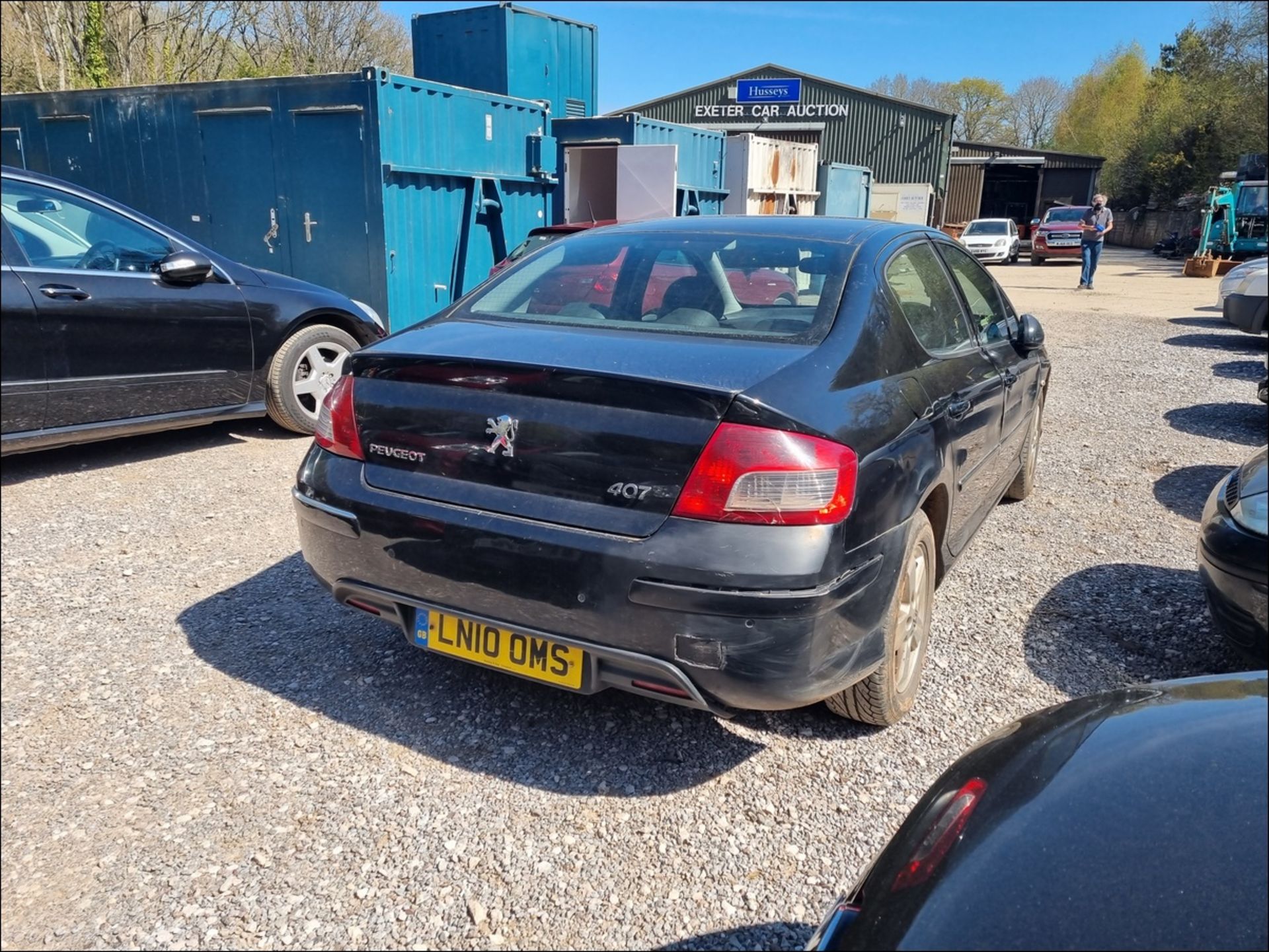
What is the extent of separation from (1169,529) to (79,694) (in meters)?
5.01

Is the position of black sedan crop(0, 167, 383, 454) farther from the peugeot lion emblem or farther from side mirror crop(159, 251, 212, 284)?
the peugeot lion emblem

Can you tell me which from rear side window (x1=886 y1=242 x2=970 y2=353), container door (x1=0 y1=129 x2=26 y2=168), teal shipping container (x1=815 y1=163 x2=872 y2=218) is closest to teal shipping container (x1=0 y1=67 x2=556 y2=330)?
container door (x1=0 y1=129 x2=26 y2=168)

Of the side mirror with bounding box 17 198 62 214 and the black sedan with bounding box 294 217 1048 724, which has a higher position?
the side mirror with bounding box 17 198 62 214

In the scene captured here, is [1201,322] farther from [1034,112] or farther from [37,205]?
[1034,112]

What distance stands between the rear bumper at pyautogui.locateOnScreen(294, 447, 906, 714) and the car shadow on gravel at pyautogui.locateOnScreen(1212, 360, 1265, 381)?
892 centimetres

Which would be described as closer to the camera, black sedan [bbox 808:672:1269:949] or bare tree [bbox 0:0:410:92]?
black sedan [bbox 808:672:1269:949]

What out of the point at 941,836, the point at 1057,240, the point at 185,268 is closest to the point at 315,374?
the point at 185,268

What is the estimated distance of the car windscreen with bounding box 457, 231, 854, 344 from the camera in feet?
9.25

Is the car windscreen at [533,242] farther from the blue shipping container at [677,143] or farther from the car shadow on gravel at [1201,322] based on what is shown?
the car shadow on gravel at [1201,322]

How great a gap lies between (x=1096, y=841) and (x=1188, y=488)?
5.01 m

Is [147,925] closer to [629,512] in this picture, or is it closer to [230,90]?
[629,512]

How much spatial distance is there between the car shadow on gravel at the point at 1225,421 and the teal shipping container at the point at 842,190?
10486 mm

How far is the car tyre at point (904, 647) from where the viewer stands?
8.84 ft

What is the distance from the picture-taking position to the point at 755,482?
7.41 feet
